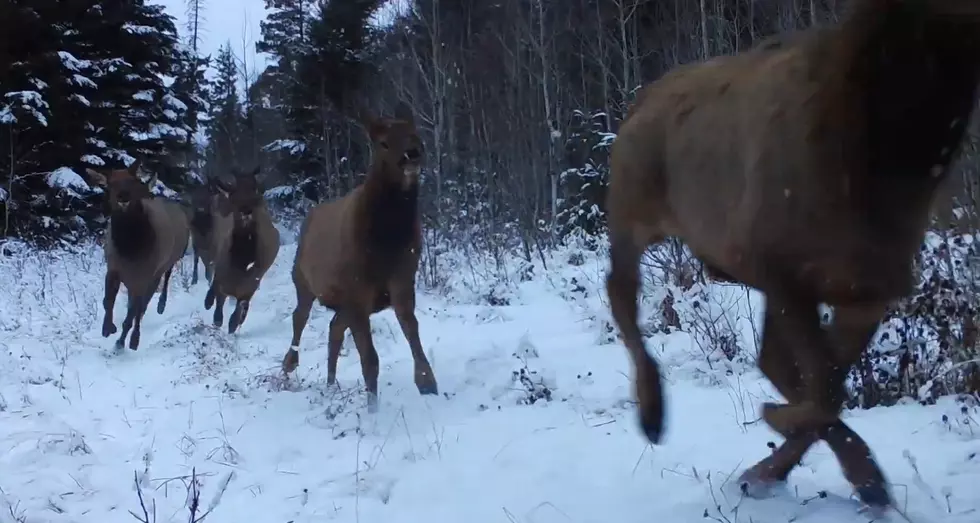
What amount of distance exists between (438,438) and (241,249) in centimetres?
728

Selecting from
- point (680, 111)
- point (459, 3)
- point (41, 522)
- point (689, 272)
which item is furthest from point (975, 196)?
point (459, 3)

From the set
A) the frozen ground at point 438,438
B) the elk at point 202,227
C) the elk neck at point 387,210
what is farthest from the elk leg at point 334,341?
the elk at point 202,227

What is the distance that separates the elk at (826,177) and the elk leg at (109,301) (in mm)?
9150

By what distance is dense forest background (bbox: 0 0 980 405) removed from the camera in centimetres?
1870

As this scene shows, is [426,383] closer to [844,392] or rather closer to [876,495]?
[876,495]

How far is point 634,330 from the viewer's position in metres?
3.73

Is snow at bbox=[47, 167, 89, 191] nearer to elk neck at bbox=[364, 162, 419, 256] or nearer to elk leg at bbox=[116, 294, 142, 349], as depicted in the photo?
elk leg at bbox=[116, 294, 142, 349]

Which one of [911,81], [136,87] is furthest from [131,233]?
[136,87]

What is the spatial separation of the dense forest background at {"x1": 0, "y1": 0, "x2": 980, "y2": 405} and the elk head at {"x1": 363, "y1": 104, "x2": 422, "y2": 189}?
26.1 feet

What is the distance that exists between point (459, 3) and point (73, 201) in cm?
1306

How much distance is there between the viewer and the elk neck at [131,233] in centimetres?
1082

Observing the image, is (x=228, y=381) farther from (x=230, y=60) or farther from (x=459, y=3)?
(x=230, y=60)

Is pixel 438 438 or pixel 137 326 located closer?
pixel 438 438

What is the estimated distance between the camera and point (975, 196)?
14.0 ft
